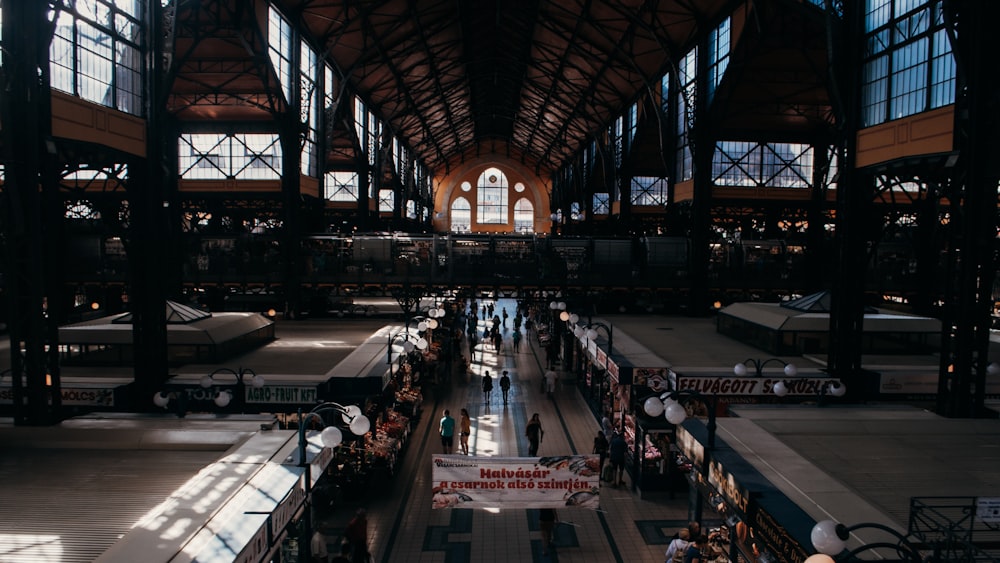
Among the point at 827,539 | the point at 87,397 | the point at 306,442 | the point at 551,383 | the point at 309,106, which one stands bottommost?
the point at 551,383

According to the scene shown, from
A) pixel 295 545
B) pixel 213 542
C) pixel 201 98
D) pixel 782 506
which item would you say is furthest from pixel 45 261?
pixel 201 98

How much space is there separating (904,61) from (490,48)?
113 ft

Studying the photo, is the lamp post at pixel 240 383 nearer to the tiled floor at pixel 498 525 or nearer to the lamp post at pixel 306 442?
the tiled floor at pixel 498 525

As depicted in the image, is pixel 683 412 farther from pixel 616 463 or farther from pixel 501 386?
pixel 501 386

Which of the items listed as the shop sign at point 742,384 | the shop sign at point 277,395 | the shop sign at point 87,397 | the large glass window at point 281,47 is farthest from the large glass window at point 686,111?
the shop sign at point 87,397

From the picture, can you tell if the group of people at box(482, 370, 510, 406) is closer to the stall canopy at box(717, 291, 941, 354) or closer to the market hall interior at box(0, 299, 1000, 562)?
the market hall interior at box(0, 299, 1000, 562)

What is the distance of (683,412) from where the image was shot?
877 cm

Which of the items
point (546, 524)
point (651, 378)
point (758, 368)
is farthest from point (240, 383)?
point (758, 368)

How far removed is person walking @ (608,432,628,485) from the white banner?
4.79 meters

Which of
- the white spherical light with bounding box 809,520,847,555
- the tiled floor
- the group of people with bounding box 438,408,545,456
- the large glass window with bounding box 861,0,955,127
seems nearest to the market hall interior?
the tiled floor

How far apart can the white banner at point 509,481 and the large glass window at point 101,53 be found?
34.4 feet

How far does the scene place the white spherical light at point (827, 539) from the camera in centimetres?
526

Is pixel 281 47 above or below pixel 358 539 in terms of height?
above

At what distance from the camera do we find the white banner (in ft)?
34.9
